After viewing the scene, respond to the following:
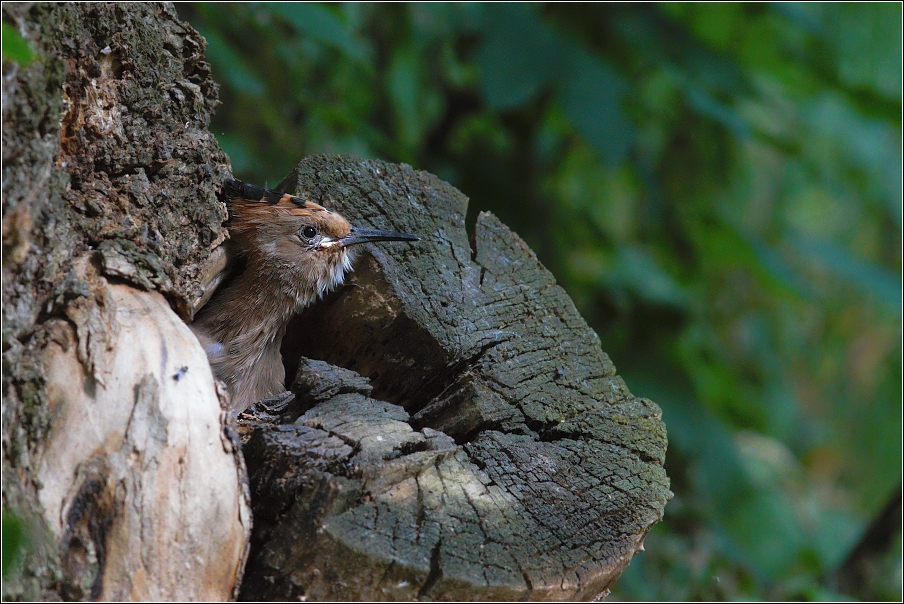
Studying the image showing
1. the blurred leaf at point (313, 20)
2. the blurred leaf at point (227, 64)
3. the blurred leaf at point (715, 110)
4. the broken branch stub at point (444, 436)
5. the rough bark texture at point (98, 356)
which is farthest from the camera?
the blurred leaf at point (715, 110)

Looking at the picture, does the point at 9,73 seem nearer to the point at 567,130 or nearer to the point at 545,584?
the point at 545,584

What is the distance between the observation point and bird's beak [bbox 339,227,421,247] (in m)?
2.73

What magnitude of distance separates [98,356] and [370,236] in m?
1.14

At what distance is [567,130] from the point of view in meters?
5.61

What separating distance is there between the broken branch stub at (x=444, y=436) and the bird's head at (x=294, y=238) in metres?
0.08

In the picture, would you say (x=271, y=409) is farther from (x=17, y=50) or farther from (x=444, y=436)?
(x=17, y=50)

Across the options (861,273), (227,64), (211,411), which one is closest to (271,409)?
(211,411)

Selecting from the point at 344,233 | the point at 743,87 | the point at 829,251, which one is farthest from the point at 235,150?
the point at 829,251

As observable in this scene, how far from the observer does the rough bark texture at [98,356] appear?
171cm

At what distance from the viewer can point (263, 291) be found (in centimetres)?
317

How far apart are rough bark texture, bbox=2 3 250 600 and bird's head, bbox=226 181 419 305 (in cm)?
70

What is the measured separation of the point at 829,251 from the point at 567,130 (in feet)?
5.81

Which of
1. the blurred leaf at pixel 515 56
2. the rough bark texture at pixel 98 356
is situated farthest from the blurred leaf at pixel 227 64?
the rough bark texture at pixel 98 356

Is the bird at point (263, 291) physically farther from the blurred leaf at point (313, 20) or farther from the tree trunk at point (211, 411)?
the blurred leaf at point (313, 20)
